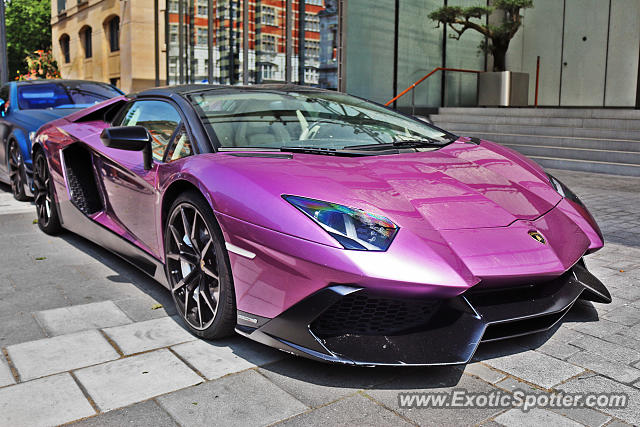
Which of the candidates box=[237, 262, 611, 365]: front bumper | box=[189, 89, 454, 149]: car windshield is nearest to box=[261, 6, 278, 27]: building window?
box=[189, 89, 454, 149]: car windshield

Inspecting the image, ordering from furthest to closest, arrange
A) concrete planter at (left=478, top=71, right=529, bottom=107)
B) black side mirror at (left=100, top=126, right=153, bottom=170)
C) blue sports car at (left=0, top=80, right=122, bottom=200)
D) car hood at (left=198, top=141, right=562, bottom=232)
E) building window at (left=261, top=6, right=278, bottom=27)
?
building window at (left=261, top=6, right=278, bottom=27), concrete planter at (left=478, top=71, right=529, bottom=107), blue sports car at (left=0, top=80, right=122, bottom=200), black side mirror at (left=100, top=126, right=153, bottom=170), car hood at (left=198, top=141, right=562, bottom=232)

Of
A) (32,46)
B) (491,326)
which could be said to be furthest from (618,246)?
(32,46)

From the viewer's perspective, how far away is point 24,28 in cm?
5116

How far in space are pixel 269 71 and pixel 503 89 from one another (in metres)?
6.64

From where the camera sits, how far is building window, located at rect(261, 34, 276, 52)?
1822cm

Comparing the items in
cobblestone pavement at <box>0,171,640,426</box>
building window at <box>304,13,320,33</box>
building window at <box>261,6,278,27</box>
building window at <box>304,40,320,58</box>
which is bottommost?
cobblestone pavement at <box>0,171,640,426</box>

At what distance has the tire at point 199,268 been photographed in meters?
2.84

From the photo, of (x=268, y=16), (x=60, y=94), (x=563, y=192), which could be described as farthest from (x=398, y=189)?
(x=268, y=16)

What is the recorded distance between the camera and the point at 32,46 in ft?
170

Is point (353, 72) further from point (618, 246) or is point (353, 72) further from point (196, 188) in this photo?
point (196, 188)

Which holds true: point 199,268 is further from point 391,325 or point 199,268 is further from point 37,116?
point 37,116

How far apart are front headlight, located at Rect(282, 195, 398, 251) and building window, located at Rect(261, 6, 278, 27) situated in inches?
654

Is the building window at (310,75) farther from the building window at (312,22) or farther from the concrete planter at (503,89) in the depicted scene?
the concrete planter at (503,89)

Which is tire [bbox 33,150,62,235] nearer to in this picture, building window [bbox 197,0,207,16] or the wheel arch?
the wheel arch
